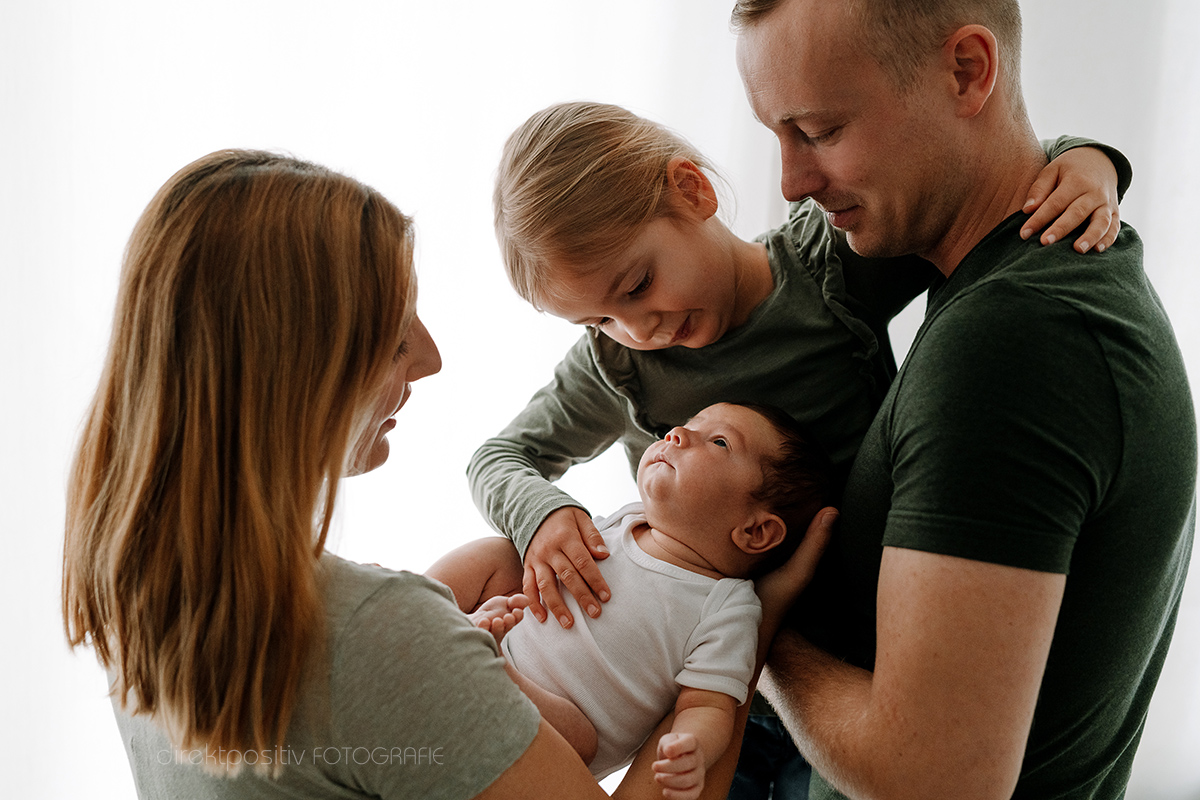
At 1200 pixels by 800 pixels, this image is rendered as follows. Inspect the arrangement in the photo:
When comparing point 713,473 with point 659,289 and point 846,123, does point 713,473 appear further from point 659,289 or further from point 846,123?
point 846,123

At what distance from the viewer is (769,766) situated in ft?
5.24

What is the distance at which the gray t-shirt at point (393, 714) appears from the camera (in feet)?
2.75

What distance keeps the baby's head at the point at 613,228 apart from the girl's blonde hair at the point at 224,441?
0.50m

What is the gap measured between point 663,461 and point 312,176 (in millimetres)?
755

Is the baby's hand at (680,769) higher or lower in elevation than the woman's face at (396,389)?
lower

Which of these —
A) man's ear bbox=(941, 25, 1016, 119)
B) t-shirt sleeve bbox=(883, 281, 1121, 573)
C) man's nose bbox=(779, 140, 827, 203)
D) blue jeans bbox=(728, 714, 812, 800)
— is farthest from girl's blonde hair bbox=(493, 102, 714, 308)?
blue jeans bbox=(728, 714, 812, 800)

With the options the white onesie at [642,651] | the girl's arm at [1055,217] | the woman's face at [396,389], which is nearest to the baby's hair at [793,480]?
the white onesie at [642,651]

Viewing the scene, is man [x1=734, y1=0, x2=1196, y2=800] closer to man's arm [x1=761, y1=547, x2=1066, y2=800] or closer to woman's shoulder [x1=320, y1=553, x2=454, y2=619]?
man's arm [x1=761, y1=547, x2=1066, y2=800]

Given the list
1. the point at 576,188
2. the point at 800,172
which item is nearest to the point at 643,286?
the point at 576,188

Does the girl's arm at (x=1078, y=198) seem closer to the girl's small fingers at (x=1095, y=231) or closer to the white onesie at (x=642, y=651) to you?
the girl's small fingers at (x=1095, y=231)

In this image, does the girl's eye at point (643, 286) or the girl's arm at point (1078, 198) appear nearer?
the girl's arm at point (1078, 198)

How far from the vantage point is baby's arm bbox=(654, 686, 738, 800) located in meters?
1.09

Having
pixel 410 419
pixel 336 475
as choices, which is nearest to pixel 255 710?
pixel 336 475

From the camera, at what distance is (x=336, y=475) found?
0.91 meters
